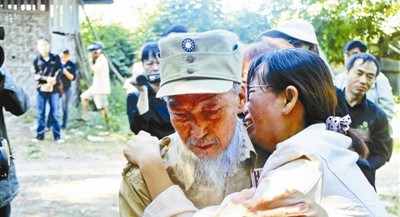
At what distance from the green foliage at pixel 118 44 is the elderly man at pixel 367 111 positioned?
589 centimetres

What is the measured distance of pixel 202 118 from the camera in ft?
4.46

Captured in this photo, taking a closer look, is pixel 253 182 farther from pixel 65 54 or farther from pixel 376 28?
pixel 65 54

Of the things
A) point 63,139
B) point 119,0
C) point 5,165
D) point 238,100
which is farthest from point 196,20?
point 238,100

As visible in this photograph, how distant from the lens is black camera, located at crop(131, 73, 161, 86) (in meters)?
2.63

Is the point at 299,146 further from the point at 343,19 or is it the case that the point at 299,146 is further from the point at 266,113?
the point at 343,19

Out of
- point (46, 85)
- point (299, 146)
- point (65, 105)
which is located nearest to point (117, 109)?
point (65, 105)

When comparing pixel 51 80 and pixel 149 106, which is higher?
pixel 149 106

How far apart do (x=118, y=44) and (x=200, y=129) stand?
25.2 feet

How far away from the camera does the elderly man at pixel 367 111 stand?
8.96 ft

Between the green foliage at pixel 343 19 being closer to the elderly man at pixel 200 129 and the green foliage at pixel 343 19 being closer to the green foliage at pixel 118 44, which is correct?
the green foliage at pixel 118 44

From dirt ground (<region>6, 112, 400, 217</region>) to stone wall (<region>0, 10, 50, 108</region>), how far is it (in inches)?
32.3

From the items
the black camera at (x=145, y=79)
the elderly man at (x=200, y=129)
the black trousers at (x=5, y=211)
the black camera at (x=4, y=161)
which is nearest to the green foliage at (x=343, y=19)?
the black camera at (x=145, y=79)

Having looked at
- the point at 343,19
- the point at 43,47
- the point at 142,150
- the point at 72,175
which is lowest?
the point at 72,175

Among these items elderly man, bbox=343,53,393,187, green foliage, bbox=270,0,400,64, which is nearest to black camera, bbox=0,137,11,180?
elderly man, bbox=343,53,393,187
